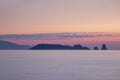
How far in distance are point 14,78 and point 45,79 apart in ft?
12.5

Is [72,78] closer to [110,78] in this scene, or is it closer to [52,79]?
[52,79]

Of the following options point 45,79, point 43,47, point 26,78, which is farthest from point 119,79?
point 43,47

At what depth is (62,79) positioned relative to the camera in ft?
105

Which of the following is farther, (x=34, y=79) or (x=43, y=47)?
(x=43, y=47)

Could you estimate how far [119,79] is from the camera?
3091 cm

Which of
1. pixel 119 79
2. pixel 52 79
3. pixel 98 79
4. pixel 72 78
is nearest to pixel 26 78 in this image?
pixel 52 79

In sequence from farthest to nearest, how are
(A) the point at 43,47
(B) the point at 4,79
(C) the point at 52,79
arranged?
(A) the point at 43,47, (C) the point at 52,79, (B) the point at 4,79

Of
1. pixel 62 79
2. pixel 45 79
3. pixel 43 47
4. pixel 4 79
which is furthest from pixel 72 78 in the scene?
pixel 43 47

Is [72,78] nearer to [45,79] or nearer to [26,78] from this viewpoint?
[45,79]

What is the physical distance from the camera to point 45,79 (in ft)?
103

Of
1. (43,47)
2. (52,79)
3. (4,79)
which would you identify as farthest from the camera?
(43,47)

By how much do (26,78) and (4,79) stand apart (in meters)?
2.69

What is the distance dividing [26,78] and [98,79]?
353 inches

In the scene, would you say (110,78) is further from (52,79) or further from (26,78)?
(26,78)
